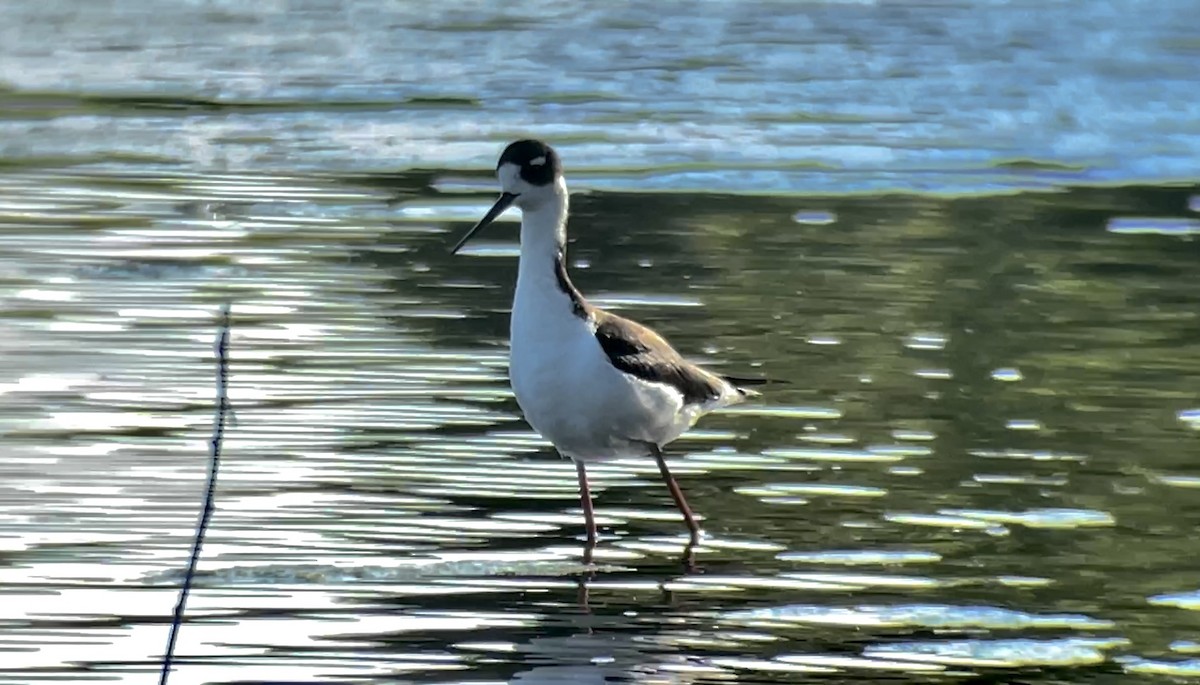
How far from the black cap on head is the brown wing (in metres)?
0.56

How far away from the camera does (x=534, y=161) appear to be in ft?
29.3

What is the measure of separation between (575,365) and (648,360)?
1.35ft

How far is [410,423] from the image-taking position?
32.9 ft

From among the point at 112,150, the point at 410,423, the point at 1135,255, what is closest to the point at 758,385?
the point at 410,423

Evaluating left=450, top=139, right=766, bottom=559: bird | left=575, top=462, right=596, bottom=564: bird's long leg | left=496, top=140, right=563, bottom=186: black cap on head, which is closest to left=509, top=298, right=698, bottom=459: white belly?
left=450, top=139, right=766, bottom=559: bird

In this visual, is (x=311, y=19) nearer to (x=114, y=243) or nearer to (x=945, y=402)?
(x=114, y=243)

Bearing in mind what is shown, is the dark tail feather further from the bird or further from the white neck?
the white neck

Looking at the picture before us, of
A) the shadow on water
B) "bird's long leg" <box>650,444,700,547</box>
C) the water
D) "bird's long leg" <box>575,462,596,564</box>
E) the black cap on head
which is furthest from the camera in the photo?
the black cap on head

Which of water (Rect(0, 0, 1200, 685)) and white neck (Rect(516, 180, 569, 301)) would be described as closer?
water (Rect(0, 0, 1200, 685))

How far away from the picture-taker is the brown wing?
28.2 ft

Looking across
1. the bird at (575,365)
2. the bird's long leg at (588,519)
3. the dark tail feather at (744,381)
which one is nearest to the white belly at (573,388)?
the bird at (575,365)

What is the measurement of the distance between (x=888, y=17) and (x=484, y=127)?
32.3ft

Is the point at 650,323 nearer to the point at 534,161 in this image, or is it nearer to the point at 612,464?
the point at 612,464

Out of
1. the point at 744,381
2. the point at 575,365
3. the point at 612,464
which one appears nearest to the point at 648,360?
the point at 575,365
